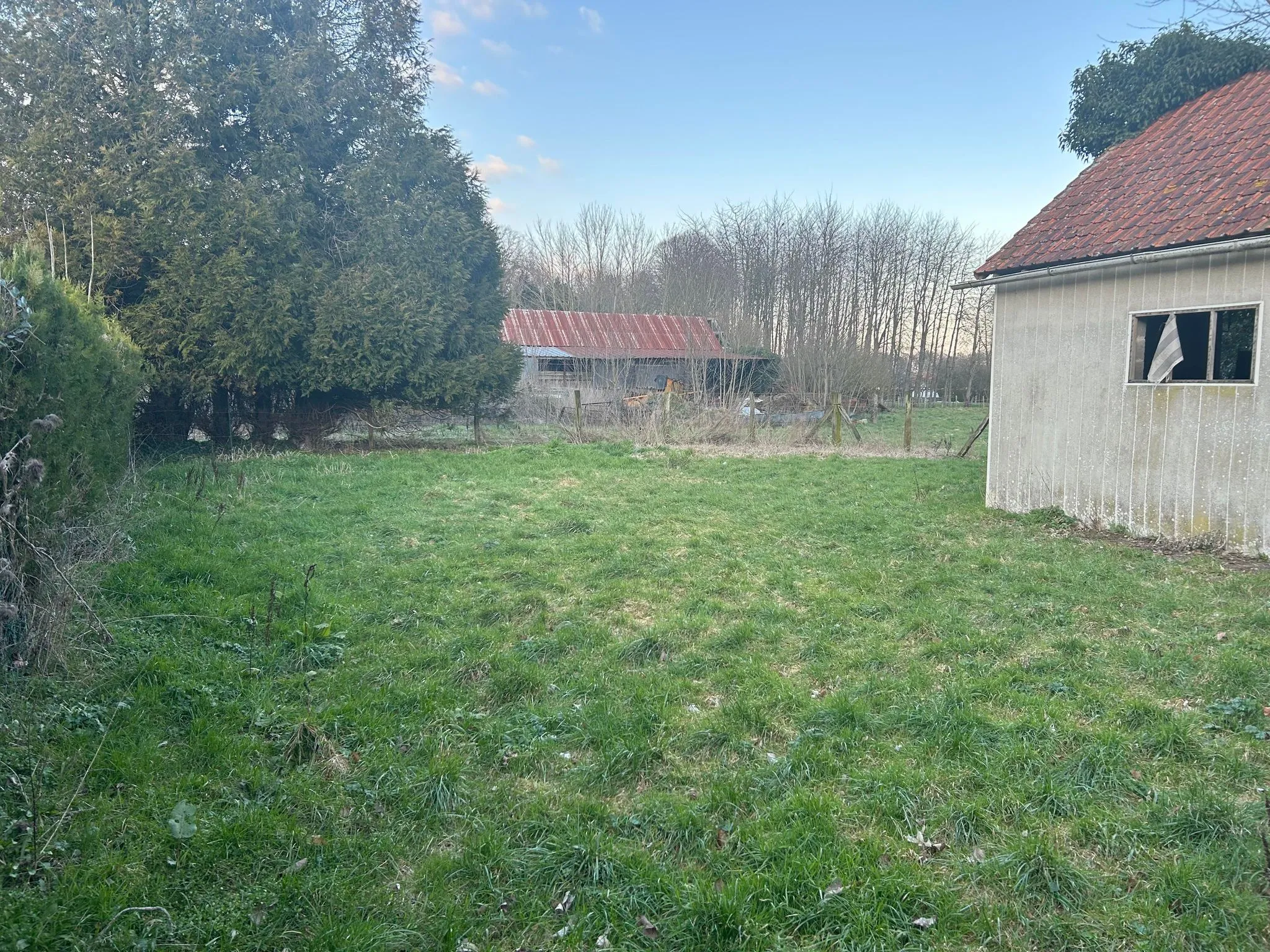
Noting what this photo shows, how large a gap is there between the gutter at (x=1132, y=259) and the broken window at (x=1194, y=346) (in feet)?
2.04

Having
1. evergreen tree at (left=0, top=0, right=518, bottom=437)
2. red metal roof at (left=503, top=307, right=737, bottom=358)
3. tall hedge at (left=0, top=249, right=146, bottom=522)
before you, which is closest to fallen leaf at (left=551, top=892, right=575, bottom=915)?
tall hedge at (left=0, top=249, right=146, bottom=522)

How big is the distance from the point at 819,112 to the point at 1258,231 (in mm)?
12643

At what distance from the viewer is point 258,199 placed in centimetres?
1561

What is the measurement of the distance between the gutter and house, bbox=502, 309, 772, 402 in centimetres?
1416

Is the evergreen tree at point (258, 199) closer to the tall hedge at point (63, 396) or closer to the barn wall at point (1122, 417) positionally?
the tall hedge at point (63, 396)

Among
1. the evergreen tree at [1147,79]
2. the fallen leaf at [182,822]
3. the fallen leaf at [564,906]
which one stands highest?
the evergreen tree at [1147,79]

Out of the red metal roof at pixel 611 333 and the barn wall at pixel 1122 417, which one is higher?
the red metal roof at pixel 611 333

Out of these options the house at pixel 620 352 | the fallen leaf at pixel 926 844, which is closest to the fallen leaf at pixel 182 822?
the fallen leaf at pixel 926 844

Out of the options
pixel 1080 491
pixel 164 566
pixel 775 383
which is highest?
pixel 775 383

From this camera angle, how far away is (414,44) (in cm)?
1752

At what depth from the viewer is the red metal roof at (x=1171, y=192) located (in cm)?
808

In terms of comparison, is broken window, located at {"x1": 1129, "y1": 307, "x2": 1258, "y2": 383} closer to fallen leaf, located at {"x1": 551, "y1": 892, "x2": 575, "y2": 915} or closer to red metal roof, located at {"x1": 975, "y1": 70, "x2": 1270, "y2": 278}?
red metal roof, located at {"x1": 975, "y1": 70, "x2": 1270, "y2": 278}

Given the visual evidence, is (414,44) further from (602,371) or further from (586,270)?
(586,270)

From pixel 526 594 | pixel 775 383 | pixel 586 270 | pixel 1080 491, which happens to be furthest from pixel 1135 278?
pixel 586 270
